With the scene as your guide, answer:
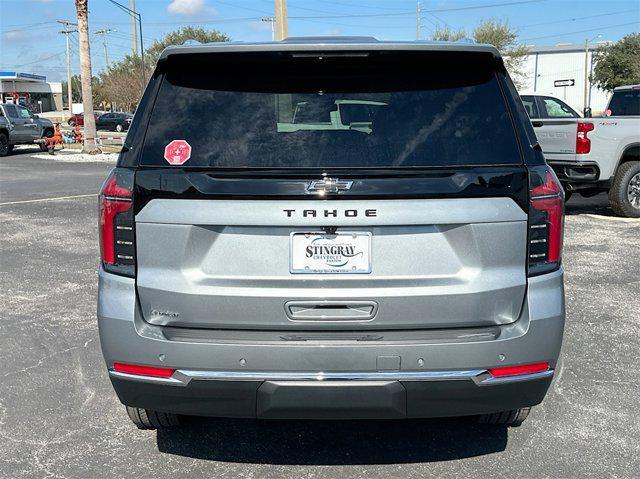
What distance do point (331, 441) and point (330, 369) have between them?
3.24 feet

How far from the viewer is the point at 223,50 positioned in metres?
2.83

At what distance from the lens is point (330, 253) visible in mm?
2707

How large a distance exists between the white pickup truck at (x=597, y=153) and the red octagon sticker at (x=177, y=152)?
26.4 feet

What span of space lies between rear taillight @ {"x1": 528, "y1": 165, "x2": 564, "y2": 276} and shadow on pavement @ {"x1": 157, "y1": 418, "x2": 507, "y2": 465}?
1.15 metres

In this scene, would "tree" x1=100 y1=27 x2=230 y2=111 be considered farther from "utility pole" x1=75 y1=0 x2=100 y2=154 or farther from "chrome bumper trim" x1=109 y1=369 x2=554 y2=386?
"chrome bumper trim" x1=109 y1=369 x2=554 y2=386

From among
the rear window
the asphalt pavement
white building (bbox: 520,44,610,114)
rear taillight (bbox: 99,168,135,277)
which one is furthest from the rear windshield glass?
white building (bbox: 520,44,610,114)

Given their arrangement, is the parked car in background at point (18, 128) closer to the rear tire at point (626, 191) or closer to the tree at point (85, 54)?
the tree at point (85, 54)

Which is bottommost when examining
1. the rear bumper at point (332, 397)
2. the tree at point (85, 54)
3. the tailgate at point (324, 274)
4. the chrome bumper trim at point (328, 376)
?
the rear bumper at point (332, 397)

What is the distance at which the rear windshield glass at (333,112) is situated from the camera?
9.11ft

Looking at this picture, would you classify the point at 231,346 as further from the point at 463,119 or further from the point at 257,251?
the point at 463,119

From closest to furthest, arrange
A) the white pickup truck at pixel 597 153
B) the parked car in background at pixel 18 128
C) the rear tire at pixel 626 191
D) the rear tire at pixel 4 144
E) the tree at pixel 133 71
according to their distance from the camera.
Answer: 1. the white pickup truck at pixel 597 153
2. the rear tire at pixel 626 191
3. the rear tire at pixel 4 144
4. the parked car in background at pixel 18 128
5. the tree at pixel 133 71

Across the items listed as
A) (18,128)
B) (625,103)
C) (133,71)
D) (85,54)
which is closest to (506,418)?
(625,103)

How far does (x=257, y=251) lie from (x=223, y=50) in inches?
33.9

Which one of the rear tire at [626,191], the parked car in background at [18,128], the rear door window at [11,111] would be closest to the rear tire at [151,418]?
the rear tire at [626,191]
